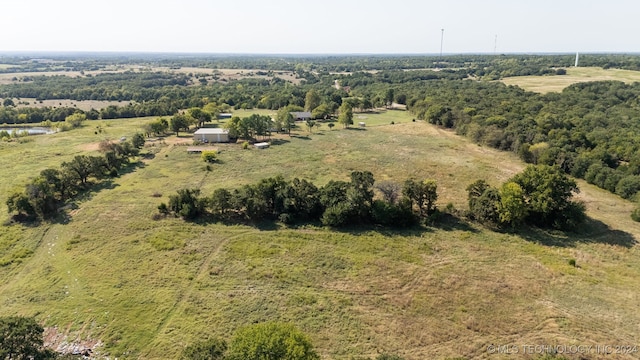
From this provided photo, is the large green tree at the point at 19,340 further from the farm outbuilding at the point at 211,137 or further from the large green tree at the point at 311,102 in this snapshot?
the large green tree at the point at 311,102

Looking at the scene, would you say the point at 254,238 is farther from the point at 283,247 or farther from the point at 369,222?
the point at 369,222

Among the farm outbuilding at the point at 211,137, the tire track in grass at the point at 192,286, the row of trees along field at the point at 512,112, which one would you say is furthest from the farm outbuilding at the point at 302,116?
the tire track in grass at the point at 192,286

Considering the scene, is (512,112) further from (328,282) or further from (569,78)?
(569,78)

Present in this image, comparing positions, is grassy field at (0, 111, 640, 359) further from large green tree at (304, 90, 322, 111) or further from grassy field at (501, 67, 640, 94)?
grassy field at (501, 67, 640, 94)

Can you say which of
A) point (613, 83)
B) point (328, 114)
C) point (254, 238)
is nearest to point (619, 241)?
point (254, 238)

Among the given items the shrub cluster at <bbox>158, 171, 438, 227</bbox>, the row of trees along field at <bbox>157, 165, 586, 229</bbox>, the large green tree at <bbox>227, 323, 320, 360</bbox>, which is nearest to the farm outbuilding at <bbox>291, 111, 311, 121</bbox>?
the shrub cluster at <bbox>158, 171, 438, 227</bbox>

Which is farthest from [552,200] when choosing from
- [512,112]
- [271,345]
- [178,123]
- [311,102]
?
[311,102]
